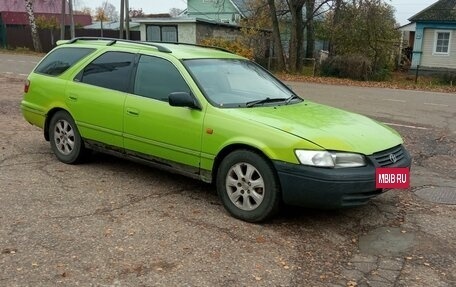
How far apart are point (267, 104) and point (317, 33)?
29.7 metres

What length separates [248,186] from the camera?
4582mm

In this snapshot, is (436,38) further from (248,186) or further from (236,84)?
(248,186)

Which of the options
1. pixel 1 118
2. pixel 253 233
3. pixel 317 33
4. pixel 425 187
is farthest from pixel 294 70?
pixel 253 233

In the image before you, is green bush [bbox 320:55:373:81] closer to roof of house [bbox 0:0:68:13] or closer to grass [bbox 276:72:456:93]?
grass [bbox 276:72:456:93]

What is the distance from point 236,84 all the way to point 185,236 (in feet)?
6.37

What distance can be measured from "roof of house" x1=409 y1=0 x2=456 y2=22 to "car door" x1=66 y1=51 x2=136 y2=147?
28.3 metres

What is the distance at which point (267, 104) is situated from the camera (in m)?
5.21

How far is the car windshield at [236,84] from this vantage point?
5109 millimetres

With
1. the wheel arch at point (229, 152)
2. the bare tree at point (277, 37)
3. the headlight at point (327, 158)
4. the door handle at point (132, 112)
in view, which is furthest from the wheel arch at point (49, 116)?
the bare tree at point (277, 37)

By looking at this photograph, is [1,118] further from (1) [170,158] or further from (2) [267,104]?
(2) [267,104]

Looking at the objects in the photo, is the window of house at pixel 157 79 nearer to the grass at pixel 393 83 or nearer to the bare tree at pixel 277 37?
the grass at pixel 393 83

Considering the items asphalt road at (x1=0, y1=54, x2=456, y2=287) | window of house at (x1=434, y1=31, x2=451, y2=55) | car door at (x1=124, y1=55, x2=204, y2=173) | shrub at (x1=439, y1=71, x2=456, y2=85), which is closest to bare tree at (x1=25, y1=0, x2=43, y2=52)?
window of house at (x1=434, y1=31, x2=451, y2=55)

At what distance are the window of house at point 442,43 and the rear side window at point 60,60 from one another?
93.4 ft

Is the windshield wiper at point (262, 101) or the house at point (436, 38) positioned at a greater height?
the house at point (436, 38)
